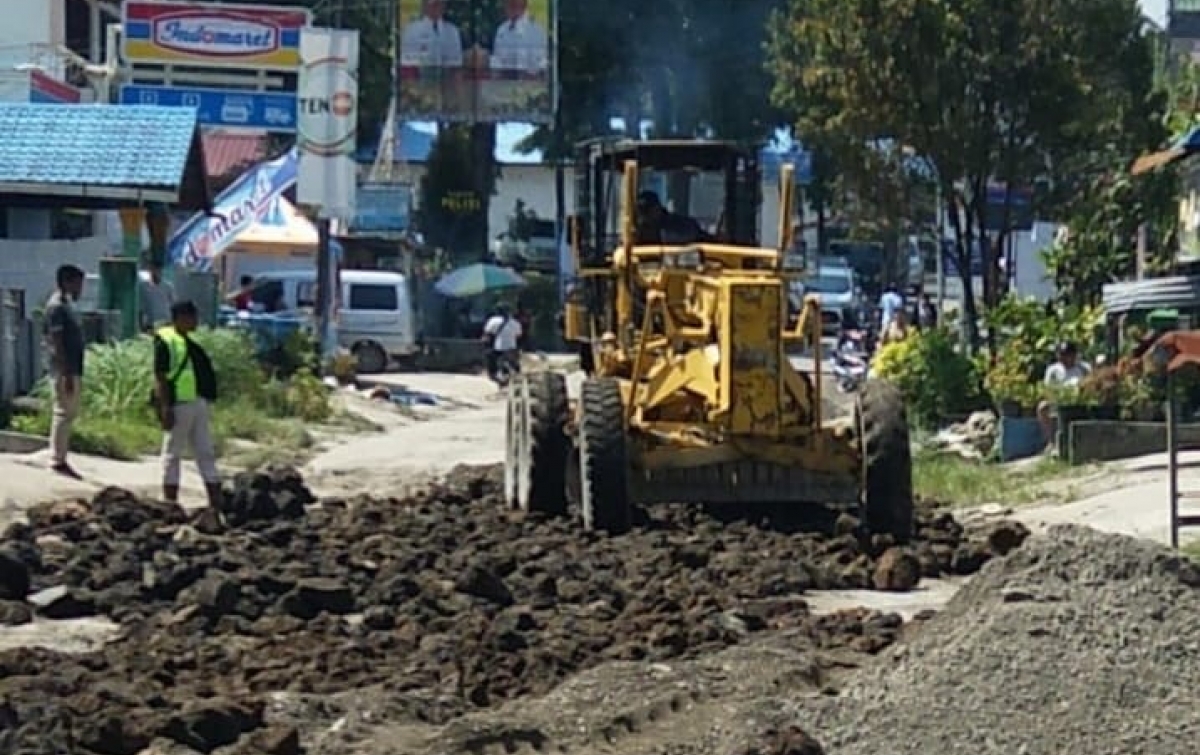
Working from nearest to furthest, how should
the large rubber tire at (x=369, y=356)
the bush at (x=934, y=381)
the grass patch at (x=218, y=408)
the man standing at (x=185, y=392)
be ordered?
the man standing at (x=185, y=392) → the grass patch at (x=218, y=408) → the bush at (x=934, y=381) → the large rubber tire at (x=369, y=356)

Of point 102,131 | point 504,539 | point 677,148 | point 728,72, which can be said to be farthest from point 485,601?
point 728,72

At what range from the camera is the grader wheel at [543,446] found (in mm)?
18422

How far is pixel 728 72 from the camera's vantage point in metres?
58.4

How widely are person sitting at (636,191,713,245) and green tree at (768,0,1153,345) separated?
9166mm

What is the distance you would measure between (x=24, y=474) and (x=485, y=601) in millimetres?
8067

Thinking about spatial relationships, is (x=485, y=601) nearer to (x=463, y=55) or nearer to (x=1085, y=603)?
(x=1085, y=603)

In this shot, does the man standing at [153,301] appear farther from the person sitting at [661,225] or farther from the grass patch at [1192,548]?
the grass patch at [1192,548]

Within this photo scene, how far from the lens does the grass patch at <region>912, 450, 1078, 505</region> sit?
21828 millimetres

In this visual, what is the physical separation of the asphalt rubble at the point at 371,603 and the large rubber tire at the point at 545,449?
13.4 inches

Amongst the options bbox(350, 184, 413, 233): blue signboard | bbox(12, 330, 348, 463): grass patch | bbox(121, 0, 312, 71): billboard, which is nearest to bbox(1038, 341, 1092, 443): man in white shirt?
bbox(12, 330, 348, 463): grass patch

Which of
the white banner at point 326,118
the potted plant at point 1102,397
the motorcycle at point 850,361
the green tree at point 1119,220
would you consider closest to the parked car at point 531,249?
the motorcycle at point 850,361

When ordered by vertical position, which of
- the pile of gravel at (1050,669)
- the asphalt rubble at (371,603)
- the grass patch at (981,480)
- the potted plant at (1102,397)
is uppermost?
the potted plant at (1102,397)

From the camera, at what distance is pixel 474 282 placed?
56.5 metres

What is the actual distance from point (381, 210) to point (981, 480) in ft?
117
